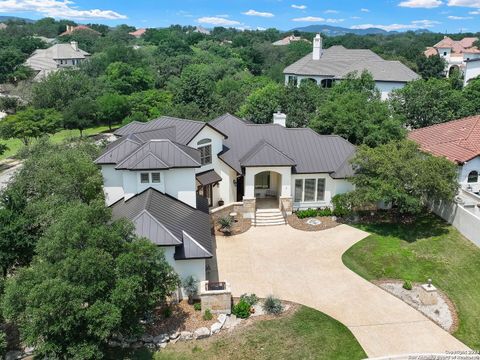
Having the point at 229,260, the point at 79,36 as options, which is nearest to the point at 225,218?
the point at 229,260

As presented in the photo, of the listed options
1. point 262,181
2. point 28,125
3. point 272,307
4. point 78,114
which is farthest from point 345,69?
point 272,307

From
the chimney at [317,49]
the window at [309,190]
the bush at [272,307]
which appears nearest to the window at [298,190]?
the window at [309,190]

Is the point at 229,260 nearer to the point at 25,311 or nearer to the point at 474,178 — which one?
the point at 25,311

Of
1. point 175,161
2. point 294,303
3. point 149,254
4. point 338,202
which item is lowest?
point 294,303

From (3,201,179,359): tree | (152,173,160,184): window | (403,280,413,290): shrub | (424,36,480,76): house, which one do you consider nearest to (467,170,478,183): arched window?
(403,280,413,290): shrub

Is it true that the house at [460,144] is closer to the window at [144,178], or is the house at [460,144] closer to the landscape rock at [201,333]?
the window at [144,178]

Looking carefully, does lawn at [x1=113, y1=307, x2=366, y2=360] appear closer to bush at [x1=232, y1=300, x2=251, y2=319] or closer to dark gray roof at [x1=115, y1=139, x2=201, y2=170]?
bush at [x1=232, y1=300, x2=251, y2=319]

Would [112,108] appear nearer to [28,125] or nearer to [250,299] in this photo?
[28,125]
